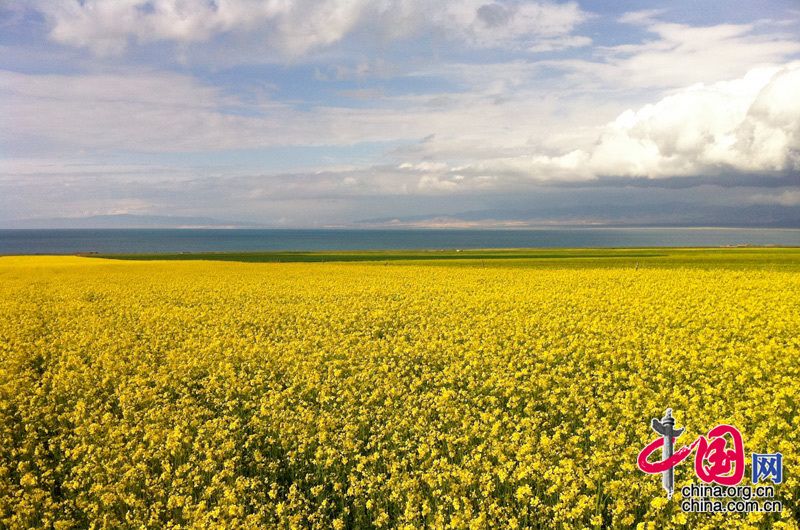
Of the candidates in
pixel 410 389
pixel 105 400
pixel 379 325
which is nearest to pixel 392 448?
pixel 410 389

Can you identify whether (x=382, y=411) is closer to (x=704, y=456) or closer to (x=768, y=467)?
(x=704, y=456)

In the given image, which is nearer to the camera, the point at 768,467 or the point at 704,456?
the point at 768,467

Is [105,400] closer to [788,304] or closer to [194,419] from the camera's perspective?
[194,419]

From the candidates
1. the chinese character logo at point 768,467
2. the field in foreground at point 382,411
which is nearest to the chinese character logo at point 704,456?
the chinese character logo at point 768,467

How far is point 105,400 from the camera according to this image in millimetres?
11578

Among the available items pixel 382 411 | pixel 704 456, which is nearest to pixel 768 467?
pixel 704 456

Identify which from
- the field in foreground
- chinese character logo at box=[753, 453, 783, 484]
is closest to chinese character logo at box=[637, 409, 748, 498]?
chinese character logo at box=[753, 453, 783, 484]

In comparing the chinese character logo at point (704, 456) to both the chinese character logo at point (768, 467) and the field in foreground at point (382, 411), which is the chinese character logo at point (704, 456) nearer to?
the chinese character logo at point (768, 467)

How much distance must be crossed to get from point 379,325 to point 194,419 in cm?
937

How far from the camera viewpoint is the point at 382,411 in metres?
9.78

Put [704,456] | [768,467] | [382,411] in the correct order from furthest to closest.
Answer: [382,411], [704,456], [768,467]

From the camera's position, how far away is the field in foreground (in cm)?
691

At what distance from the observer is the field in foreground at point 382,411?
6.91 m

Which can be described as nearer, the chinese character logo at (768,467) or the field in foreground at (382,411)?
the chinese character logo at (768,467)
